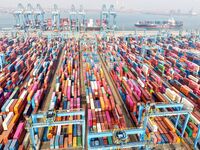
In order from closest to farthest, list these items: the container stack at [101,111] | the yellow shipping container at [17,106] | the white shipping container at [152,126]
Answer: the white shipping container at [152,126] → the container stack at [101,111] → the yellow shipping container at [17,106]

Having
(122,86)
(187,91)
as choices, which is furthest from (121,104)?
(187,91)

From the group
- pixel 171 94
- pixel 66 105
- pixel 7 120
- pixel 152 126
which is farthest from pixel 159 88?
pixel 7 120

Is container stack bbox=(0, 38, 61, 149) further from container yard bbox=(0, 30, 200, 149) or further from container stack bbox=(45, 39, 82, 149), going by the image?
container stack bbox=(45, 39, 82, 149)

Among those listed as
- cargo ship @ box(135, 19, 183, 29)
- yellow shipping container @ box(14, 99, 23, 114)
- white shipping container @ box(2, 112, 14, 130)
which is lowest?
white shipping container @ box(2, 112, 14, 130)

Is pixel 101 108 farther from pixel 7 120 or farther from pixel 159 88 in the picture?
pixel 159 88

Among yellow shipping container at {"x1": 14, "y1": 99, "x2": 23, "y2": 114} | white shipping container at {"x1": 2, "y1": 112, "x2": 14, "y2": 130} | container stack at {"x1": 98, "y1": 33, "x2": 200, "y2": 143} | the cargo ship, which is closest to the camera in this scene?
white shipping container at {"x1": 2, "y1": 112, "x2": 14, "y2": 130}

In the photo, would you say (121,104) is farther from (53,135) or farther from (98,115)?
(53,135)

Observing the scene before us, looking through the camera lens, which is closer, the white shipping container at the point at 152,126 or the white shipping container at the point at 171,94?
the white shipping container at the point at 152,126

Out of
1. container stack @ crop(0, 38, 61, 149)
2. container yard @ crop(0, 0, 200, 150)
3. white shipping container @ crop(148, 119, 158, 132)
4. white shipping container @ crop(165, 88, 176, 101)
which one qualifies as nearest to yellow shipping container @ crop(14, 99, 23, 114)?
container stack @ crop(0, 38, 61, 149)

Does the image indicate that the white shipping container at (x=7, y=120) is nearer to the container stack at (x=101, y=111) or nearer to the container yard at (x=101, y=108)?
the container yard at (x=101, y=108)

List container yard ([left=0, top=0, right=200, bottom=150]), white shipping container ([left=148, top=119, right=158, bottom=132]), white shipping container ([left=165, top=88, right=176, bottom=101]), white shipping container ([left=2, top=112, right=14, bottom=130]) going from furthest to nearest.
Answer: white shipping container ([left=165, top=88, right=176, bottom=101]) → white shipping container ([left=148, top=119, right=158, bottom=132]) → white shipping container ([left=2, top=112, right=14, bottom=130]) → container yard ([left=0, top=0, right=200, bottom=150])

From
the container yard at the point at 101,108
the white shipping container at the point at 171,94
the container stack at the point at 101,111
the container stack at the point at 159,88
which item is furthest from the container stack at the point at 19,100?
the white shipping container at the point at 171,94
